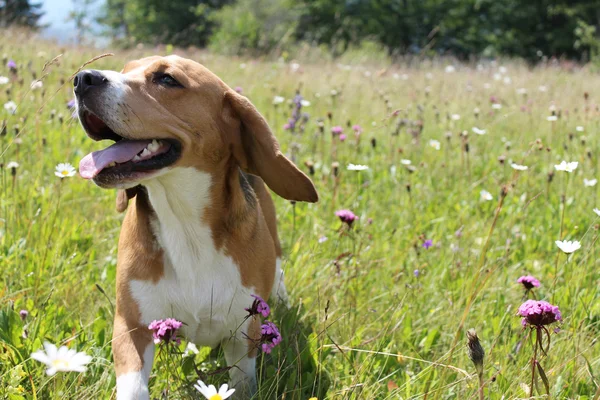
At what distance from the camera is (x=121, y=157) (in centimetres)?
246

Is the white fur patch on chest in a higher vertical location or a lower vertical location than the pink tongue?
lower

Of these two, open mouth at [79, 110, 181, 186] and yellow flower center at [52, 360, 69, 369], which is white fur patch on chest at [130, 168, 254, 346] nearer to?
open mouth at [79, 110, 181, 186]

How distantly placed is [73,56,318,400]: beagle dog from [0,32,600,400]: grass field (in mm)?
166

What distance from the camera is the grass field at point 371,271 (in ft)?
8.18

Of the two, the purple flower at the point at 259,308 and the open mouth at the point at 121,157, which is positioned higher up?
the open mouth at the point at 121,157

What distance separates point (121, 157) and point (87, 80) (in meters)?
0.32

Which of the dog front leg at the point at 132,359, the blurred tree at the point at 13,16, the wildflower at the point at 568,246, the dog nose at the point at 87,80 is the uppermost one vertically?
the dog nose at the point at 87,80

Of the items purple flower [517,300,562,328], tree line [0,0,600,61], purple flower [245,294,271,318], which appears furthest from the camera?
tree line [0,0,600,61]

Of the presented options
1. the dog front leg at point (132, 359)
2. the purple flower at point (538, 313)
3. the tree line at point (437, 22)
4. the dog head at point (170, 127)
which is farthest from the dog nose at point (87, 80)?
the tree line at point (437, 22)

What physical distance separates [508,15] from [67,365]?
42.0m

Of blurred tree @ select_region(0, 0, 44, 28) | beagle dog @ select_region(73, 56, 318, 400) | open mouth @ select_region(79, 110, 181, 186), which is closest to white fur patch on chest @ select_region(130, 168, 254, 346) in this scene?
beagle dog @ select_region(73, 56, 318, 400)

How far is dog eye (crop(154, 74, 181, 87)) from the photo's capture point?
266 centimetres

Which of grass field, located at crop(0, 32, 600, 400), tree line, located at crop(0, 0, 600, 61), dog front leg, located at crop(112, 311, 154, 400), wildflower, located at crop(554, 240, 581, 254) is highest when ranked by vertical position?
wildflower, located at crop(554, 240, 581, 254)

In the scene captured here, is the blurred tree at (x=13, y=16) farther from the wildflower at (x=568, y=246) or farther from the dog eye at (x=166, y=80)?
the wildflower at (x=568, y=246)
